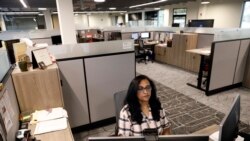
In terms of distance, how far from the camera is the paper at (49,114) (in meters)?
1.69

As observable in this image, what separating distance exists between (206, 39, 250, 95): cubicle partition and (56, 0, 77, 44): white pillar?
284 cm

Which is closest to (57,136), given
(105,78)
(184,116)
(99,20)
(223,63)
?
(105,78)

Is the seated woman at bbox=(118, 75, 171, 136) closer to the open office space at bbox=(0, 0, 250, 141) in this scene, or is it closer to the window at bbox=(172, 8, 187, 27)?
the open office space at bbox=(0, 0, 250, 141)

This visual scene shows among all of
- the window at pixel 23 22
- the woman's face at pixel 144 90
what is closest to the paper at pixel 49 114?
the woman's face at pixel 144 90

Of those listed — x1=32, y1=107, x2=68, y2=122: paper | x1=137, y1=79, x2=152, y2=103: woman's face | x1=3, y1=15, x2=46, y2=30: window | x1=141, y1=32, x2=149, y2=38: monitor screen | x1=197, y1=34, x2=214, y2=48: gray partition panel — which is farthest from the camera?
x1=3, y1=15, x2=46, y2=30: window

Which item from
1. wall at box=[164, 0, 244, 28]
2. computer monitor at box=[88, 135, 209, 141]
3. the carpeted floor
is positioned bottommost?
the carpeted floor

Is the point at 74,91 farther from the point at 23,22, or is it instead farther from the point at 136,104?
the point at 23,22

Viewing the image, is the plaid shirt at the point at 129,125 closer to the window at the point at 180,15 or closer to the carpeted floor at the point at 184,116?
the carpeted floor at the point at 184,116

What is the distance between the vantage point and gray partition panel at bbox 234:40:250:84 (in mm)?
3935

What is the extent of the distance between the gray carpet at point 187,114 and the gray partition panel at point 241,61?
146cm

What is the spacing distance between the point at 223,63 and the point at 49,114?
3.60 metres

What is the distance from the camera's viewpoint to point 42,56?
2.01 meters

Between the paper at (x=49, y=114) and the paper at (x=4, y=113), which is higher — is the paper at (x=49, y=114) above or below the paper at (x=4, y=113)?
below

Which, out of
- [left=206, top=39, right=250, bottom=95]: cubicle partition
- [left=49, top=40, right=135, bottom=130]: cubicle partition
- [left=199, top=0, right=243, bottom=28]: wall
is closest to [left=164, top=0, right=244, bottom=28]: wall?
[left=199, top=0, right=243, bottom=28]: wall
